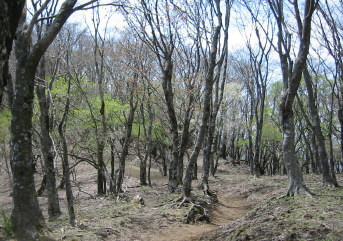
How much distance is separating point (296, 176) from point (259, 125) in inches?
509

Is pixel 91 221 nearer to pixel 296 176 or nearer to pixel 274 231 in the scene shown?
pixel 274 231

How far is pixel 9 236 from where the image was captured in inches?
234

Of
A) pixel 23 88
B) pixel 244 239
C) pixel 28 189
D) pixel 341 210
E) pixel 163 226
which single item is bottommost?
pixel 163 226

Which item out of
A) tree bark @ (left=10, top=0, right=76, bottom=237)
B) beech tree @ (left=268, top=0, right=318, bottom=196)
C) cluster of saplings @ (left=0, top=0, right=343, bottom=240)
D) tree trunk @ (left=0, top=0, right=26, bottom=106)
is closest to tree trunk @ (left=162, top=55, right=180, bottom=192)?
cluster of saplings @ (left=0, top=0, right=343, bottom=240)

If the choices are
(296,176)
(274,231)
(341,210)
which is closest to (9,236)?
(274,231)

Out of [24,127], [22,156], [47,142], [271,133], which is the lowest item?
[22,156]

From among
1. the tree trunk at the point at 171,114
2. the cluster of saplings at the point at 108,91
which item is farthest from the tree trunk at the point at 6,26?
the tree trunk at the point at 171,114

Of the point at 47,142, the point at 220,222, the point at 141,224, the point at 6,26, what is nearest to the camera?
the point at 6,26

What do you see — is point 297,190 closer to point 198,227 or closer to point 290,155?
point 290,155

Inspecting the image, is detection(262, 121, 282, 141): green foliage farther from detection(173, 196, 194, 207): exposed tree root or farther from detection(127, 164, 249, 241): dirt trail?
detection(173, 196, 194, 207): exposed tree root

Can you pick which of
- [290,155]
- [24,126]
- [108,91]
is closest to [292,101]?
[290,155]

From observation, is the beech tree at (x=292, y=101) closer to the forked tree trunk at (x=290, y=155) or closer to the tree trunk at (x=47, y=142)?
the forked tree trunk at (x=290, y=155)

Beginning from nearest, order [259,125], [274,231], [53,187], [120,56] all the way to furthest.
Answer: [274,231]
[53,187]
[120,56]
[259,125]

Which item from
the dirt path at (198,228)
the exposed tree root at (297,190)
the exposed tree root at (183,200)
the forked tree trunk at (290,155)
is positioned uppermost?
the forked tree trunk at (290,155)
